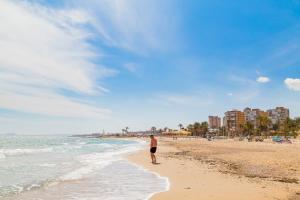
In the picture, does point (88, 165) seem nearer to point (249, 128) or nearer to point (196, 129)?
point (249, 128)

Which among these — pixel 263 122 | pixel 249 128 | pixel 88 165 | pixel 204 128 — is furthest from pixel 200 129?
pixel 88 165

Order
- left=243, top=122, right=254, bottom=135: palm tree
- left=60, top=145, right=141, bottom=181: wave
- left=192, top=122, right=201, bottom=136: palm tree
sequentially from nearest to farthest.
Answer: left=60, top=145, right=141, bottom=181: wave, left=243, top=122, right=254, bottom=135: palm tree, left=192, top=122, right=201, bottom=136: palm tree

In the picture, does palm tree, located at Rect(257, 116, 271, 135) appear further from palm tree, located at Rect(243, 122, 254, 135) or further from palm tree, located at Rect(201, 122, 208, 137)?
palm tree, located at Rect(201, 122, 208, 137)

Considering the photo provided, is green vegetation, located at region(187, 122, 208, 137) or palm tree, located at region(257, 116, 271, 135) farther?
green vegetation, located at region(187, 122, 208, 137)

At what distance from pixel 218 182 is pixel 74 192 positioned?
5032 mm

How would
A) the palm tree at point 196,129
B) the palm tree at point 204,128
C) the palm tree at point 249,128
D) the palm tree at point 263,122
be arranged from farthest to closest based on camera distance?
the palm tree at point 196,129 < the palm tree at point 204,128 < the palm tree at point 249,128 < the palm tree at point 263,122

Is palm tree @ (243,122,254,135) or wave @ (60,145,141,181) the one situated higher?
palm tree @ (243,122,254,135)

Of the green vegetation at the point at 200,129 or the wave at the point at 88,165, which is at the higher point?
the green vegetation at the point at 200,129

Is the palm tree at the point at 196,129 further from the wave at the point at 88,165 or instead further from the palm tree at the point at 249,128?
the wave at the point at 88,165

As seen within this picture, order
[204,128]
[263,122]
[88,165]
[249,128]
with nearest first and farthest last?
[88,165], [263,122], [249,128], [204,128]

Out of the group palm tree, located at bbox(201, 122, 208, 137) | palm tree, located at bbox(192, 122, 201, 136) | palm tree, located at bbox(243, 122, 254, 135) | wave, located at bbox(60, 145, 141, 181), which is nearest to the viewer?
wave, located at bbox(60, 145, 141, 181)

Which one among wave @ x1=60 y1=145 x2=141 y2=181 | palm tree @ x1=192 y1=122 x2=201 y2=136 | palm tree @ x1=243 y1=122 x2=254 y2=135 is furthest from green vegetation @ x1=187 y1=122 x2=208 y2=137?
wave @ x1=60 y1=145 x2=141 y2=181

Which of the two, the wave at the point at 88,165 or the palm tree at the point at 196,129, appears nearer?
the wave at the point at 88,165

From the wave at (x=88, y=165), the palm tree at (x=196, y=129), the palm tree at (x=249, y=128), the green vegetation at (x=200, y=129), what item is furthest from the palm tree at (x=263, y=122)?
the wave at (x=88, y=165)
